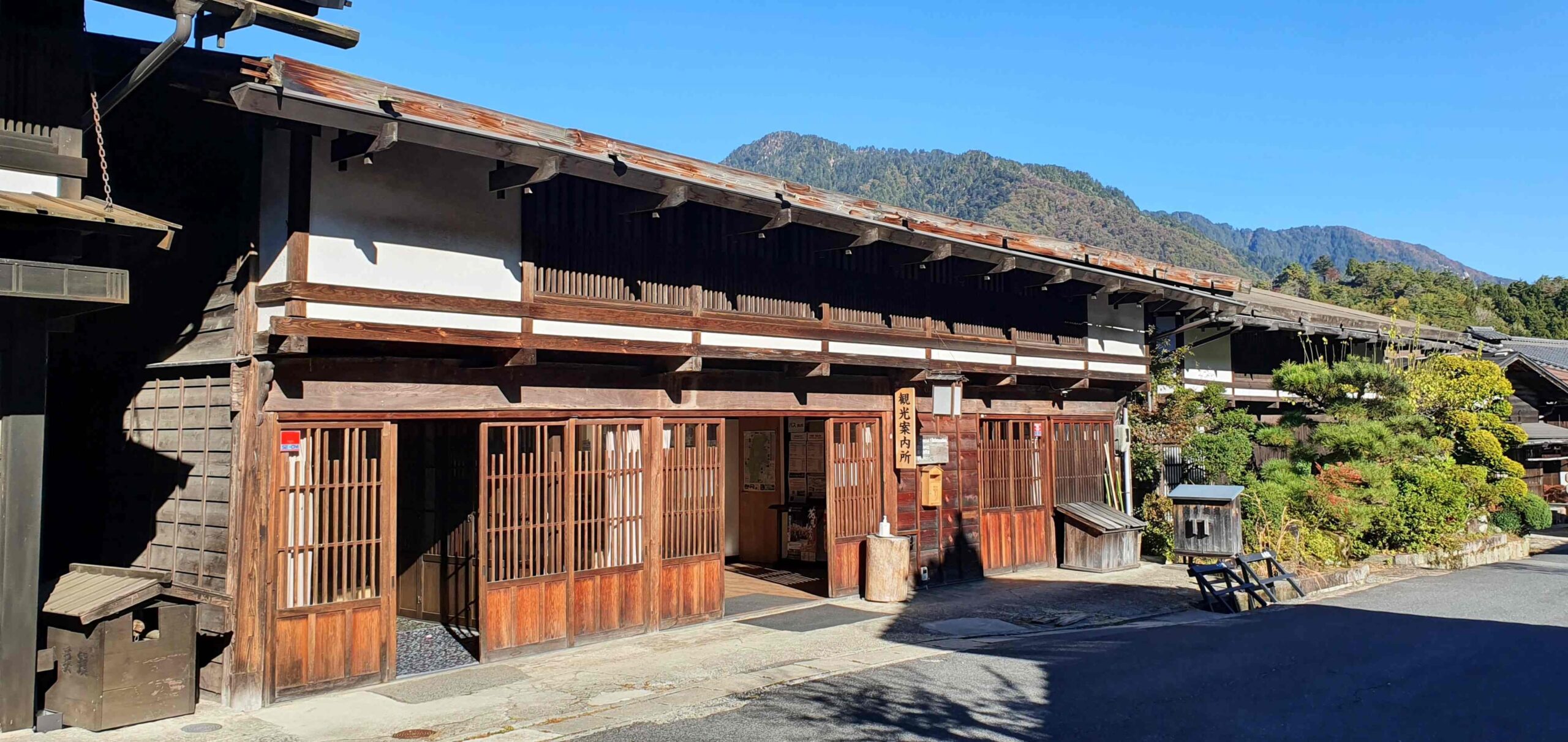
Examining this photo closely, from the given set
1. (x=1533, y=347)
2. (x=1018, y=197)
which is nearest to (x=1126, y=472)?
(x=1533, y=347)

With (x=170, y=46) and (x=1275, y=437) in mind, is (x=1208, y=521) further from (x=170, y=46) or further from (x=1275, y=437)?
(x=170, y=46)

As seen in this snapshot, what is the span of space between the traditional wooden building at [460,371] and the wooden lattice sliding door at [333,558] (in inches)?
1.0

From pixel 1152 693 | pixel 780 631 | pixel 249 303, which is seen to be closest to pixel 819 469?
pixel 780 631

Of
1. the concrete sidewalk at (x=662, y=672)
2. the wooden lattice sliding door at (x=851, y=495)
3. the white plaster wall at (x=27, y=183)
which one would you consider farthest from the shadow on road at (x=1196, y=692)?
the white plaster wall at (x=27, y=183)

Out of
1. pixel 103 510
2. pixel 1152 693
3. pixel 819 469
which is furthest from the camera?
pixel 819 469

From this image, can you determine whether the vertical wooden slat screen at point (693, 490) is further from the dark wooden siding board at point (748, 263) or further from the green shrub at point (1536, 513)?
the green shrub at point (1536, 513)

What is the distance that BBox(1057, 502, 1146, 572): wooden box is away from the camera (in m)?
16.8

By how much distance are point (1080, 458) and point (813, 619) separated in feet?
23.3

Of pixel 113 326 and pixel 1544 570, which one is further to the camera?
pixel 1544 570

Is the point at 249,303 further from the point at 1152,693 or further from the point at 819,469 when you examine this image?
the point at 819,469

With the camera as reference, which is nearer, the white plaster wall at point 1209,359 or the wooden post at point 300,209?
the wooden post at point 300,209

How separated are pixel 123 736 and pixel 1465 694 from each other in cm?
1013

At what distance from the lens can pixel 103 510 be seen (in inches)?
395

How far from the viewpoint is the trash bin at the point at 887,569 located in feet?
45.0
